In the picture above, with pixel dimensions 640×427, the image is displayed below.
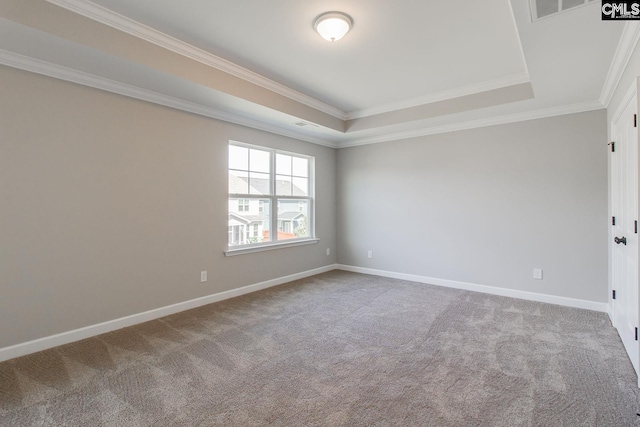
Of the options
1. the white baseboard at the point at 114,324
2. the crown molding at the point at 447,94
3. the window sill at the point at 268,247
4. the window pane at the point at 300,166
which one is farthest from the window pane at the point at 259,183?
the crown molding at the point at 447,94

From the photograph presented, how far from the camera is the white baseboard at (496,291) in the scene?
360 centimetres

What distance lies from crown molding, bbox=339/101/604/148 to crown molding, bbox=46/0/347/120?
1654 mm

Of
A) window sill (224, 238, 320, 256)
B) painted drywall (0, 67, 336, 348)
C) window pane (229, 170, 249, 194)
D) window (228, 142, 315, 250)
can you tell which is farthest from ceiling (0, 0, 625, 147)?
window sill (224, 238, 320, 256)

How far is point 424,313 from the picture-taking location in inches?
138

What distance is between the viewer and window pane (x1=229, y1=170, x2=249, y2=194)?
4148mm

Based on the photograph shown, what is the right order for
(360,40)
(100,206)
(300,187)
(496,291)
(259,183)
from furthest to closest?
(300,187) → (259,183) → (496,291) → (100,206) → (360,40)

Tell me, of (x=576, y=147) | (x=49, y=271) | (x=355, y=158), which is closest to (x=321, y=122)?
(x=355, y=158)

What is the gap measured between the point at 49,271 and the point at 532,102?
512cm

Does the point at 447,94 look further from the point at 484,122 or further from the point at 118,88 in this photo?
the point at 118,88

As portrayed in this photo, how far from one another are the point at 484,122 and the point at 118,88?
436 centimetres

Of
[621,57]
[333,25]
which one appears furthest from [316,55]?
[621,57]

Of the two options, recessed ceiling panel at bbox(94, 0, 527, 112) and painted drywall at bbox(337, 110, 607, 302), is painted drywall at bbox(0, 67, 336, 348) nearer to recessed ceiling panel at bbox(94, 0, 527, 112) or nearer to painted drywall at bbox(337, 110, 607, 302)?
recessed ceiling panel at bbox(94, 0, 527, 112)

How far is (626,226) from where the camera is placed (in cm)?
259

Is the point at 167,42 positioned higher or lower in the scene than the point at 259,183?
higher
